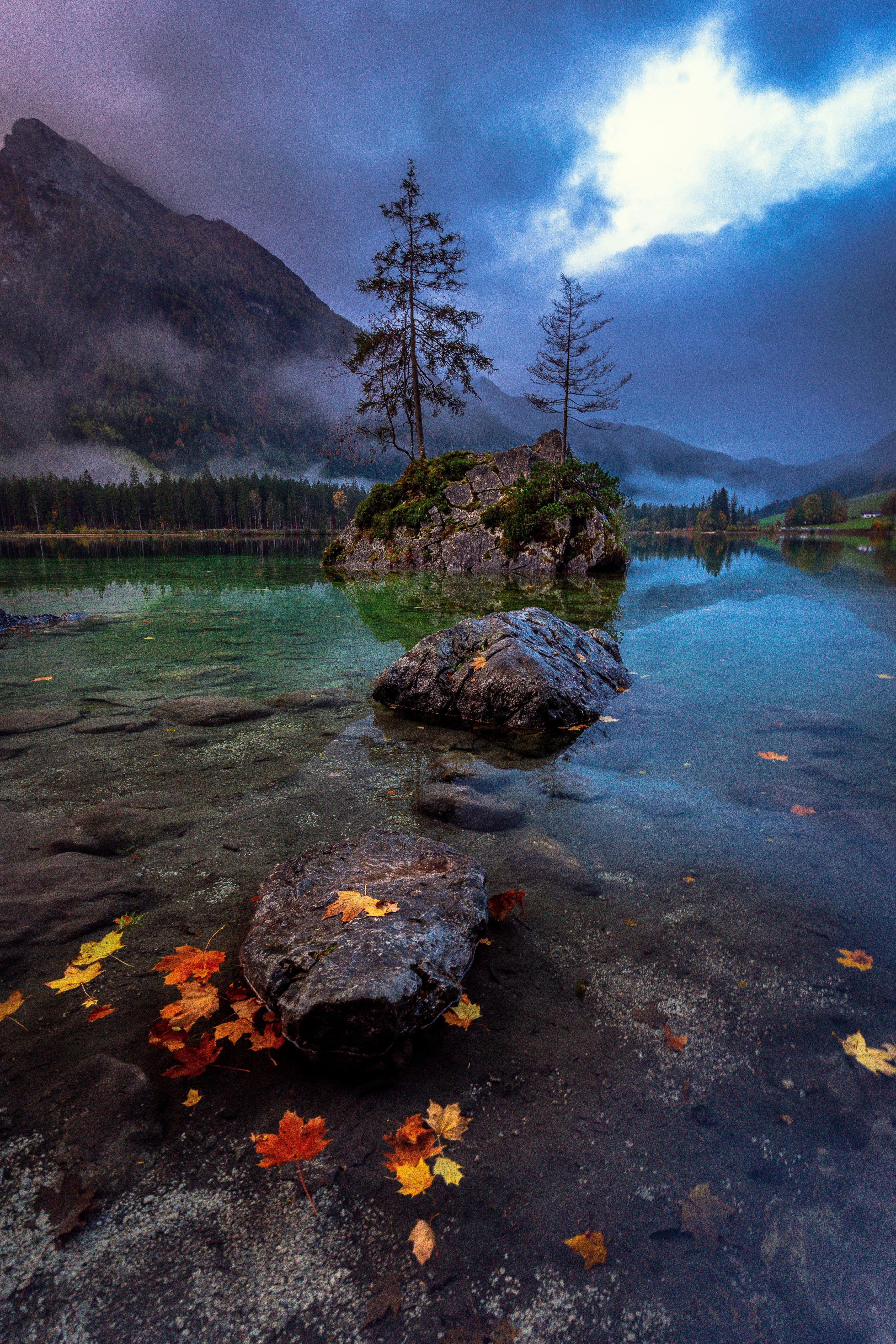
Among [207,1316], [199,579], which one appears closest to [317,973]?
[207,1316]

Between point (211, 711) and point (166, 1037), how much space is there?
374cm

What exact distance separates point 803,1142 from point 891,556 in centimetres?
3836

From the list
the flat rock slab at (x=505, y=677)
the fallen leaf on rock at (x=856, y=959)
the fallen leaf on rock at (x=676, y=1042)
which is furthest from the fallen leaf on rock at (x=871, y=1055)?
the flat rock slab at (x=505, y=677)

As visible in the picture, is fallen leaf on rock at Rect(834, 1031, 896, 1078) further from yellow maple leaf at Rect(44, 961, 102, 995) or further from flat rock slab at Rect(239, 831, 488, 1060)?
yellow maple leaf at Rect(44, 961, 102, 995)

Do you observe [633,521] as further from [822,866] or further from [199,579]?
[822,866]

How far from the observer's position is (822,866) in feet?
10.2

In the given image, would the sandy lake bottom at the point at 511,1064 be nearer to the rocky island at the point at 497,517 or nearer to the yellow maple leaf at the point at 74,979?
the yellow maple leaf at the point at 74,979

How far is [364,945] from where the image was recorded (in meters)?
2.22

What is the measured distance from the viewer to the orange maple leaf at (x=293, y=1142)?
1.70 m

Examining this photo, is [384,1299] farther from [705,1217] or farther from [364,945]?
[364,945]

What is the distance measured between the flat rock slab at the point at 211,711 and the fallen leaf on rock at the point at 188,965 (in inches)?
118

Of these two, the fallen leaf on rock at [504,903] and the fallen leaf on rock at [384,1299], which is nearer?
the fallen leaf on rock at [384,1299]

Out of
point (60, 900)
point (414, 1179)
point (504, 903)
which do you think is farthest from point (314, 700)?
point (414, 1179)

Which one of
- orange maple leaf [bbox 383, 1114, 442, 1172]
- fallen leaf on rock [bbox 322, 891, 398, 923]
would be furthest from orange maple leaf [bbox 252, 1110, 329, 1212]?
fallen leaf on rock [bbox 322, 891, 398, 923]
